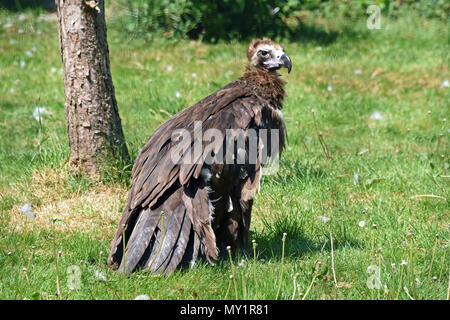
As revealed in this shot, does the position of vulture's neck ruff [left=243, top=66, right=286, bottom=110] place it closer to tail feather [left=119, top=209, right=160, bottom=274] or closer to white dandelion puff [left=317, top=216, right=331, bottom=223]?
white dandelion puff [left=317, top=216, right=331, bottom=223]

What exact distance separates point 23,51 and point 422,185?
21.3ft

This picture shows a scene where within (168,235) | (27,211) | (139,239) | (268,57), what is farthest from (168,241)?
(268,57)

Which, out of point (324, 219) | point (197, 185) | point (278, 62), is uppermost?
point (278, 62)

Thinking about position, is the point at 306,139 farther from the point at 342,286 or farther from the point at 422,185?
the point at 342,286

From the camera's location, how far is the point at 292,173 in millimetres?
5988

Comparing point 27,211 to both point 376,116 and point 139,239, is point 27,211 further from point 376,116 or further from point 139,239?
point 376,116

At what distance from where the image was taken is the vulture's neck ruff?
479 centimetres

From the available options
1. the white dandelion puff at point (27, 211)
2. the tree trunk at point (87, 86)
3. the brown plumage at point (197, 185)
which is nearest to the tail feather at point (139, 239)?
the brown plumage at point (197, 185)

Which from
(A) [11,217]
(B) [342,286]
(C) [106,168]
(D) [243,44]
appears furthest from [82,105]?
(D) [243,44]

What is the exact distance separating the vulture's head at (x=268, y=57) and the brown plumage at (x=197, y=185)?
31 cm

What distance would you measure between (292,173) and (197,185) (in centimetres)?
202

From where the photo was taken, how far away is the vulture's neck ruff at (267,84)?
4.79 m

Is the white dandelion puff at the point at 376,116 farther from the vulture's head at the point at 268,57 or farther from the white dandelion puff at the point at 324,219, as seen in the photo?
the vulture's head at the point at 268,57

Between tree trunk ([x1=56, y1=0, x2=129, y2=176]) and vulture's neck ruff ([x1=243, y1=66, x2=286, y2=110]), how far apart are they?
1320 millimetres
